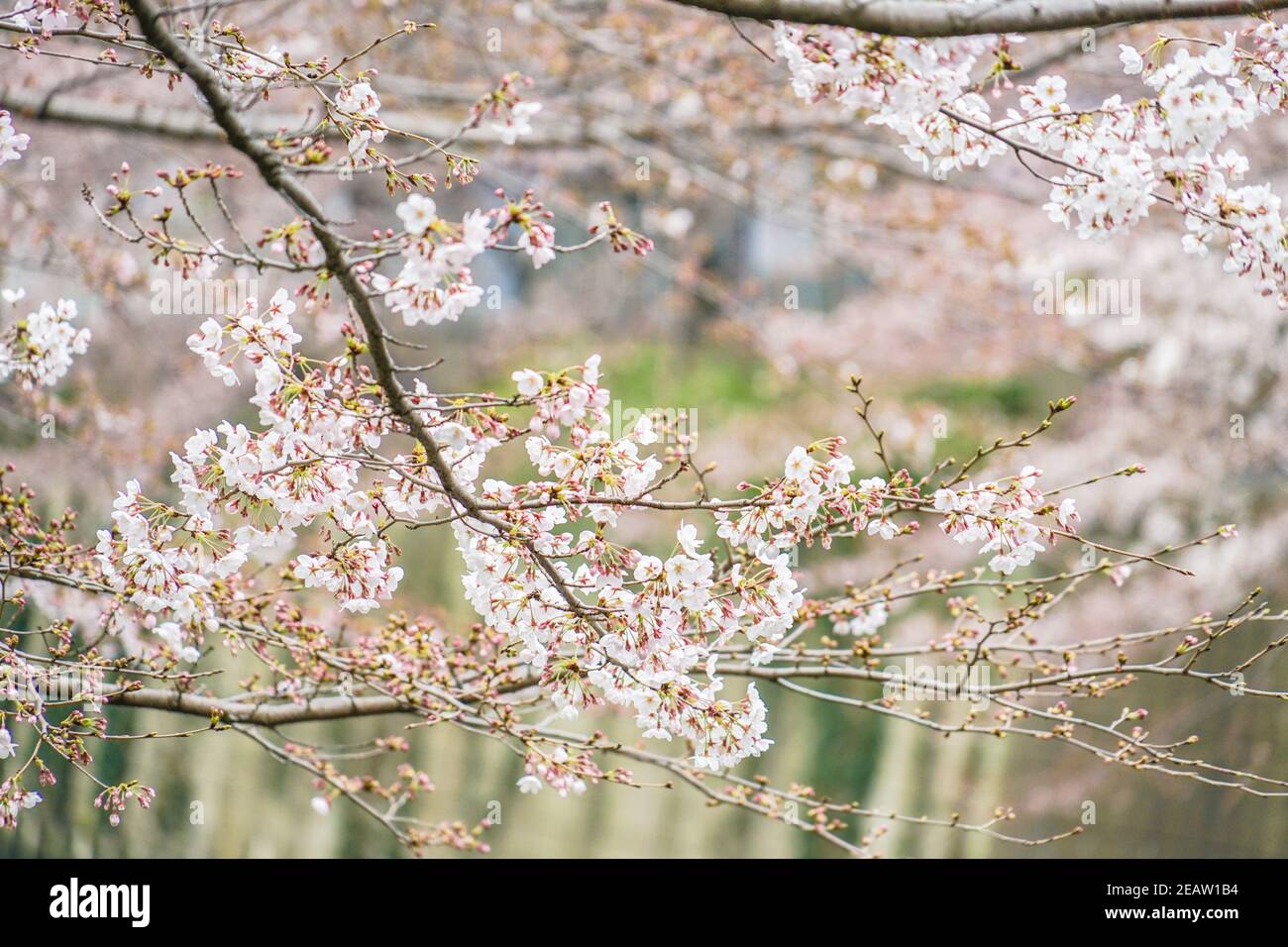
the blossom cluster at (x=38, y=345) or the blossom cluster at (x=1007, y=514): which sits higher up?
the blossom cluster at (x=38, y=345)

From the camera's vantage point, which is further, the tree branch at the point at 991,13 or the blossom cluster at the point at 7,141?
the blossom cluster at the point at 7,141

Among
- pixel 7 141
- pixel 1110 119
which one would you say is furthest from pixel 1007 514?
pixel 7 141

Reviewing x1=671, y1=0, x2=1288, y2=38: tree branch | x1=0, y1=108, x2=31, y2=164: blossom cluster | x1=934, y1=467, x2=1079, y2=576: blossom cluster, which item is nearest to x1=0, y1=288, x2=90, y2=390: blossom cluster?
x1=0, y1=108, x2=31, y2=164: blossom cluster

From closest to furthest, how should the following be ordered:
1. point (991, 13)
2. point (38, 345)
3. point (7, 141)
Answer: point (991, 13) → point (7, 141) → point (38, 345)

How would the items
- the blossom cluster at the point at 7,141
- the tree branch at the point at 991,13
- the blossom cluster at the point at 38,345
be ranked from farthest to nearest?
1. the blossom cluster at the point at 38,345
2. the blossom cluster at the point at 7,141
3. the tree branch at the point at 991,13

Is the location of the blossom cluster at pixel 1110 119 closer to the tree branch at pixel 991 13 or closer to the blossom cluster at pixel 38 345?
the tree branch at pixel 991 13

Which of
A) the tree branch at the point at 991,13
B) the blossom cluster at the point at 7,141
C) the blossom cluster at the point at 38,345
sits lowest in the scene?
the blossom cluster at the point at 38,345

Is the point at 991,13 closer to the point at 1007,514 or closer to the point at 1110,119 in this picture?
the point at 1110,119

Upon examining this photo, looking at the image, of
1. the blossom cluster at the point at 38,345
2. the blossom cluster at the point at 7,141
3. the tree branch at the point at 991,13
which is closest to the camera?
the tree branch at the point at 991,13

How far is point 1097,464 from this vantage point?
29.1 feet

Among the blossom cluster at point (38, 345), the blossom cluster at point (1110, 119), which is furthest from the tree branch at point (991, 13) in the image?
the blossom cluster at point (38, 345)

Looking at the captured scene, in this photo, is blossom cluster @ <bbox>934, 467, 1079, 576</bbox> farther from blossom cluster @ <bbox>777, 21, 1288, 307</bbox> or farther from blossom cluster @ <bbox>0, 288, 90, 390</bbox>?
blossom cluster @ <bbox>0, 288, 90, 390</bbox>
